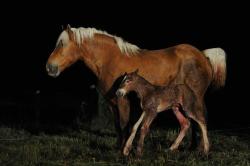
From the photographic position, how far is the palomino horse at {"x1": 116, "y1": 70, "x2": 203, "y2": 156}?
10.1 m

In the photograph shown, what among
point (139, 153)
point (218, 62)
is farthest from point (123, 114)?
point (218, 62)

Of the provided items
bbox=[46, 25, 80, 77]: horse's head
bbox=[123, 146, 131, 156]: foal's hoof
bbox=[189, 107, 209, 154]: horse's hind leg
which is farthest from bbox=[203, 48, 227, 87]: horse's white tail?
bbox=[123, 146, 131, 156]: foal's hoof

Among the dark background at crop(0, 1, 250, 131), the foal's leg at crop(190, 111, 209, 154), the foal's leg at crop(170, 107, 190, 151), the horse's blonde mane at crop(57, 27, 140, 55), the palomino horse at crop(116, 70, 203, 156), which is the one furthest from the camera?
the dark background at crop(0, 1, 250, 131)

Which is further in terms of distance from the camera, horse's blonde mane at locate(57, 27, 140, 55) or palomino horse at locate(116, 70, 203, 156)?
horse's blonde mane at locate(57, 27, 140, 55)

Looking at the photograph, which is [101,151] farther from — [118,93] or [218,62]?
[218,62]

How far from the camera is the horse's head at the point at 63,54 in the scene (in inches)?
435

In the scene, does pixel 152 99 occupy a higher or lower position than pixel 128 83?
lower

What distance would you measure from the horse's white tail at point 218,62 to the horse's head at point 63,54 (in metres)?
2.43

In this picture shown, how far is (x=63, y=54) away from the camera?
1112cm

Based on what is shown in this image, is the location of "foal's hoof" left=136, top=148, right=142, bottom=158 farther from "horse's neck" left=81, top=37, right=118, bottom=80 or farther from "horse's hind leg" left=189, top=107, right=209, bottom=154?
"horse's neck" left=81, top=37, right=118, bottom=80

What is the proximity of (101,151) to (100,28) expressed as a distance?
37.5ft

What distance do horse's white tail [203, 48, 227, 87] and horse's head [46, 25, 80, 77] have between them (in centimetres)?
243

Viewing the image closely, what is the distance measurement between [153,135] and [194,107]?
2.61 m

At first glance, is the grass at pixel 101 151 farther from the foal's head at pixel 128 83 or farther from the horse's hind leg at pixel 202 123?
the foal's head at pixel 128 83
